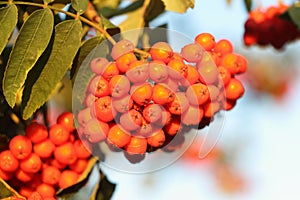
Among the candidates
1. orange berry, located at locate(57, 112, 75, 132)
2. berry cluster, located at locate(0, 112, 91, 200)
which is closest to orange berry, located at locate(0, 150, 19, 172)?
berry cluster, located at locate(0, 112, 91, 200)

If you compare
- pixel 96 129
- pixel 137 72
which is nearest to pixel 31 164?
pixel 96 129

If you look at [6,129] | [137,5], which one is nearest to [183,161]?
[137,5]

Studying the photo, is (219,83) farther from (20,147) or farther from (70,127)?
(20,147)

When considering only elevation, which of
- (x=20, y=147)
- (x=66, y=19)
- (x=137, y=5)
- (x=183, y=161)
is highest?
(x=66, y=19)

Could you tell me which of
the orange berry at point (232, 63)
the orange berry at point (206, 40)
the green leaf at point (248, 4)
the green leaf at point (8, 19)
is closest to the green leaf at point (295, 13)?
the green leaf at point (248, 4)

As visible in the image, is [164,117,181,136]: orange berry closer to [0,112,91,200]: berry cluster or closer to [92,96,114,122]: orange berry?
[92,96,114,122]: orange berry

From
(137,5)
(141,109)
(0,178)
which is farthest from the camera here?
(137,5)

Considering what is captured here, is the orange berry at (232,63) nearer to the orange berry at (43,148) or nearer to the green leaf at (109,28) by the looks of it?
the green leaf at (109,28)
